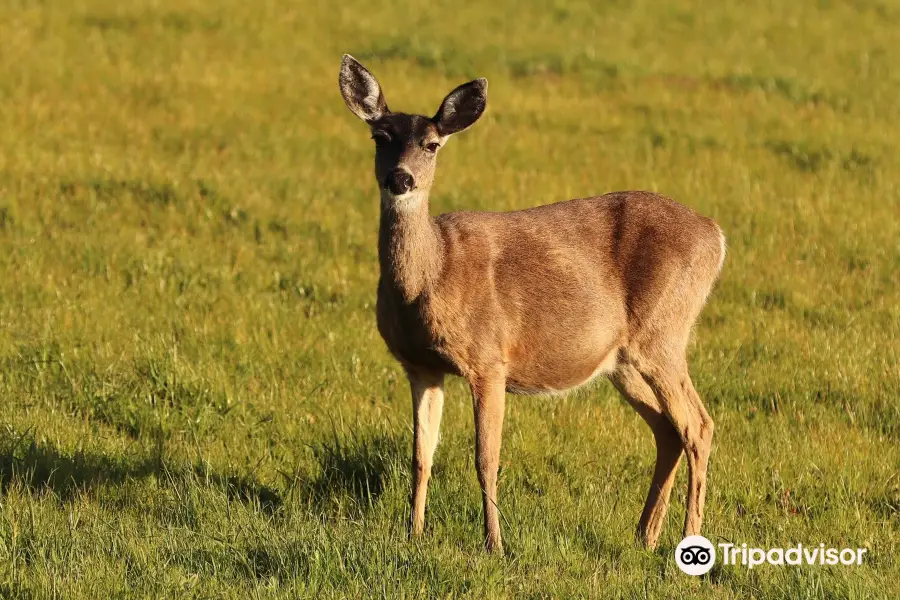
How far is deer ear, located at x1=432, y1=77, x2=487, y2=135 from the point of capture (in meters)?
6.24

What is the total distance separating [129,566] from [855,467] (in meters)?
3.73

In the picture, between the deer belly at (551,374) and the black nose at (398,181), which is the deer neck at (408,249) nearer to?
the black nose at (398,181)

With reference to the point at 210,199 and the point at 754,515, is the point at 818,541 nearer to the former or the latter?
the point at 754,515

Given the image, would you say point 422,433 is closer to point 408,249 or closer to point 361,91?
point 408,249

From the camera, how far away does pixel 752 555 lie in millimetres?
5828

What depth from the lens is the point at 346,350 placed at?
839 centimetres

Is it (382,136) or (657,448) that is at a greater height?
(382,136)

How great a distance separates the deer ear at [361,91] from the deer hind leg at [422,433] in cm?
130

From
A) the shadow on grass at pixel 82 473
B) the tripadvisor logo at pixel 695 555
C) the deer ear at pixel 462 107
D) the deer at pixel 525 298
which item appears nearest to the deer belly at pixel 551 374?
the deer at pixel 525 298

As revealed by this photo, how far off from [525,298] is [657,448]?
1.11 meters

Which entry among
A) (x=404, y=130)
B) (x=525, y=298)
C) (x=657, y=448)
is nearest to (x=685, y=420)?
(x=657, y=448)

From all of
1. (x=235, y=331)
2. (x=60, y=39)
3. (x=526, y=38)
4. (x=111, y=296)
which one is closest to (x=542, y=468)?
(x=235, y=331)

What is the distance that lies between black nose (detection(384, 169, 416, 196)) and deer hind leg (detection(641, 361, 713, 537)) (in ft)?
5.38

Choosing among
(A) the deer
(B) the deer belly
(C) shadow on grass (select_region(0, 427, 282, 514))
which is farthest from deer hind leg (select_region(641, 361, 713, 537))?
(C) shadow on grass (select_region(0, 427, 282, 514))
